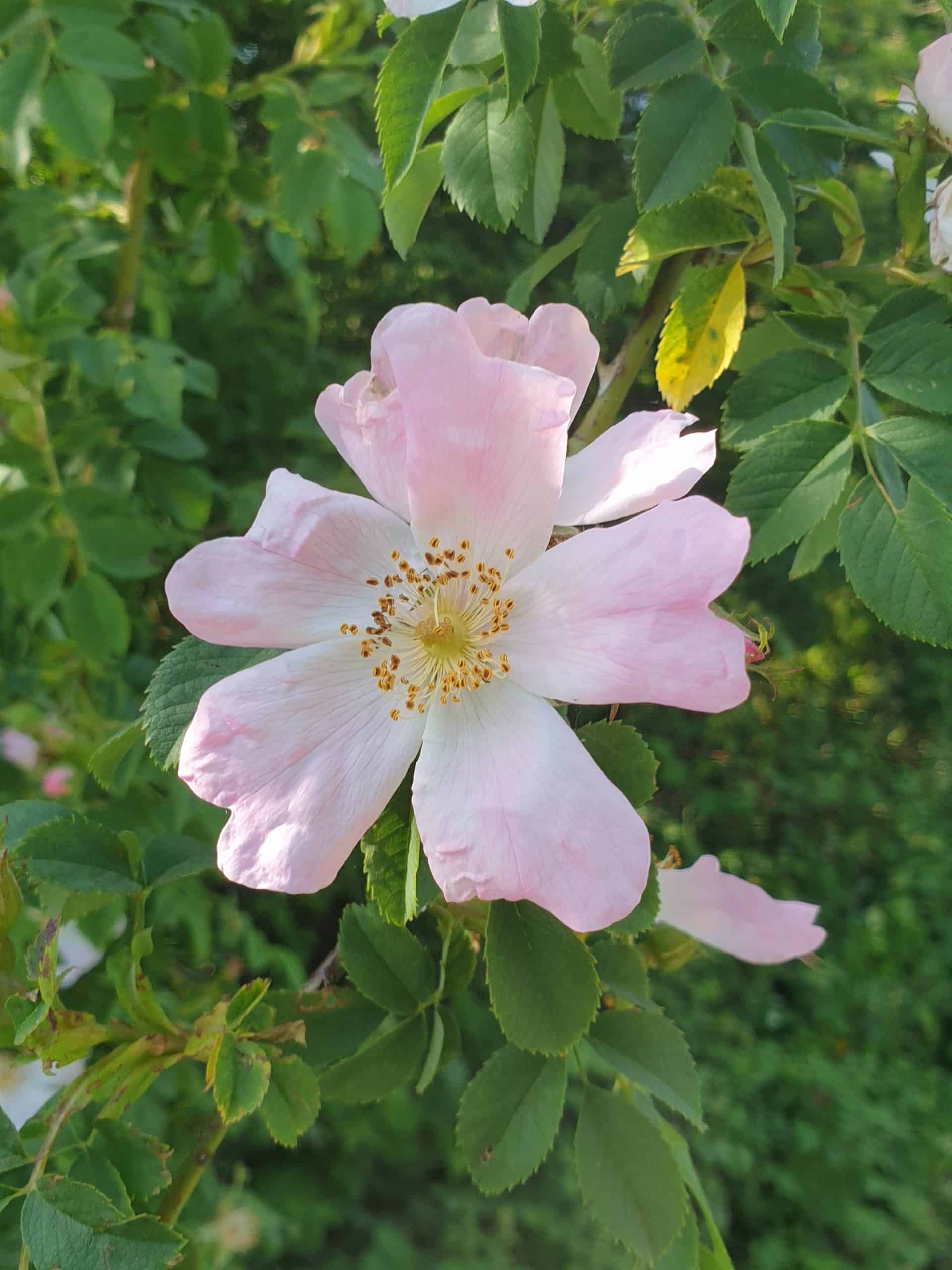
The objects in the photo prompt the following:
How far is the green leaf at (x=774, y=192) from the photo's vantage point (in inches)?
18.6

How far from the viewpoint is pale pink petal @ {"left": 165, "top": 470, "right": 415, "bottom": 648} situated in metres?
0.42

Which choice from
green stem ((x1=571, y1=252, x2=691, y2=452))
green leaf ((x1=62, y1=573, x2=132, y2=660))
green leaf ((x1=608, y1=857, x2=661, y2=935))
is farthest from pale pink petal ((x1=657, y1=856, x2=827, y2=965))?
green leaf ((x1=62, y1=573, x2=132, y2=660))

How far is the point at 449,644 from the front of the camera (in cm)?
48

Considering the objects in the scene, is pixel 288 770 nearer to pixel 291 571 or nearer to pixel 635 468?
pixel 291 571

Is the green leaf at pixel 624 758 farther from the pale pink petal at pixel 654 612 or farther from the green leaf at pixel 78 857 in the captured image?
the green leaf at pixel 78 857

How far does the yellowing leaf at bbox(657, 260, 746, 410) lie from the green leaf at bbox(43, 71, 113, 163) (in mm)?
A: 608

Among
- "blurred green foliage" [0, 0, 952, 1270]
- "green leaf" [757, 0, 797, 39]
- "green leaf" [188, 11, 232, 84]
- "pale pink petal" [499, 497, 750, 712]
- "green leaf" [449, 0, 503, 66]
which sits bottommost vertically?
"blurred green foliage" [0, 0, 952, 1270]

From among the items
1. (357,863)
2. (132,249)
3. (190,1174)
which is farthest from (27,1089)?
(132,249)

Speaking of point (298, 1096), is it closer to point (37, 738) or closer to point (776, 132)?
point (776, 132)

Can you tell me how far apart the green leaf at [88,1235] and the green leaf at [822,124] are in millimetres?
556

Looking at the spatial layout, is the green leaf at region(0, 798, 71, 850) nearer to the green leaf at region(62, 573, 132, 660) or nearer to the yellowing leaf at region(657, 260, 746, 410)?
the yellowing leaf at region(657, 260, 746, 410)

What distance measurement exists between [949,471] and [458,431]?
0.79 feet

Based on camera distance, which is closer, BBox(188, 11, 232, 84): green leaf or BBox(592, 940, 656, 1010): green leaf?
BBox(592, 940, 656, 1010): green leaf

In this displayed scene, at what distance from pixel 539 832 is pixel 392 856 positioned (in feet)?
0.27
